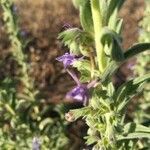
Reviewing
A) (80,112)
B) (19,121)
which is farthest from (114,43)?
(19,121)

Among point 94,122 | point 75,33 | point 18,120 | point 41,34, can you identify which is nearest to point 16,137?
point 18,120

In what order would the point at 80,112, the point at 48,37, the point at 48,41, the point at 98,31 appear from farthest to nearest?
the point at 48,37
the point at 48,41
the point at 80,112
the point at 98,31

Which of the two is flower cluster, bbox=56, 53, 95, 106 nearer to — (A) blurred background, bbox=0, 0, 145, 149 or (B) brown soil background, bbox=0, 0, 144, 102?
(A) blurred background, bbox=0, 0, 145, 149

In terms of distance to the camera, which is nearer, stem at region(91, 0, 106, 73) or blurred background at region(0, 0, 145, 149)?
stem at region(91, 0, 106, 73)

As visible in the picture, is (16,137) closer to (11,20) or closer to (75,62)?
(11,20)

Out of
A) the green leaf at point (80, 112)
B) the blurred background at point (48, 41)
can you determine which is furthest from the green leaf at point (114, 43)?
the blurred background at point (48, 41)

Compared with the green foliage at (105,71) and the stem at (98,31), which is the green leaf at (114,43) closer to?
the green foliage at (105,71)

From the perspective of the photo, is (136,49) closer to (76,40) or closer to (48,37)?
(76,40)

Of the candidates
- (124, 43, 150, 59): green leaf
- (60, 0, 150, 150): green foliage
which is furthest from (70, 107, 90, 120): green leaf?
(124, 43, 150, 59): green leaf
